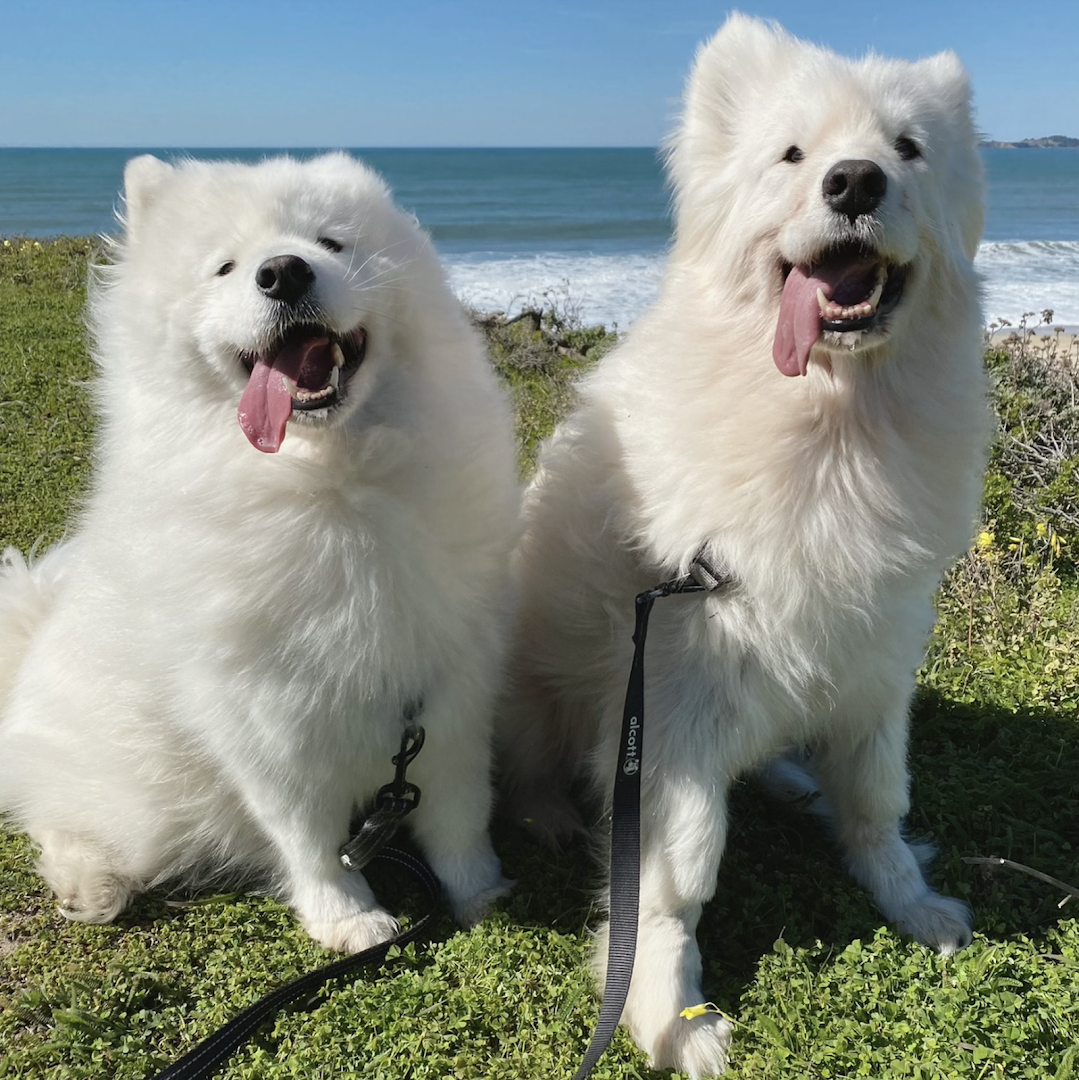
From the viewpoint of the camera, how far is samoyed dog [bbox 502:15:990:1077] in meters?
2.09

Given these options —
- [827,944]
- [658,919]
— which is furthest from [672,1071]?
[827,944]

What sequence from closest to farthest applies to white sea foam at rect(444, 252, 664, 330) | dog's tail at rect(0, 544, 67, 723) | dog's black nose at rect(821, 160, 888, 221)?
dog's black nose at rect(821, 160, 888, 221) → dog's tail at rect(0, 544, 67, 723) → white sea foam at rect(444, 252, 664, 330)

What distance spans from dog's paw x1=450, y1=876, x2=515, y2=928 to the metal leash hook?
359mm

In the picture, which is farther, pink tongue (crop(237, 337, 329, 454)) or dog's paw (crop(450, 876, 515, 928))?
dog's paw (crop(450, 876, 515, 928))

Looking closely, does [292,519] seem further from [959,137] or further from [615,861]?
[959,137]

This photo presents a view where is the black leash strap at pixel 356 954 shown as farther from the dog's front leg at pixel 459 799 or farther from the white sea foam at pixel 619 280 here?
the white sea foam at pixel 619 280

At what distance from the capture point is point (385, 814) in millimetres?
2467

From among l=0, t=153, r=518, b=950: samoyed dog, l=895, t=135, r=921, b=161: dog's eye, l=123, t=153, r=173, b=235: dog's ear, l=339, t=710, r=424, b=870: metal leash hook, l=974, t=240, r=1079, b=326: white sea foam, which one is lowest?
l=339, t=710, r=424, b=870: metal leash hook

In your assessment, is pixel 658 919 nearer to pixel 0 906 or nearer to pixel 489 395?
pixel 489 395

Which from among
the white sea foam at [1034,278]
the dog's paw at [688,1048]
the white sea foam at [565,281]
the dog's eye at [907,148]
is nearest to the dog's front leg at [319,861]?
the dog's paw at [688,1048]

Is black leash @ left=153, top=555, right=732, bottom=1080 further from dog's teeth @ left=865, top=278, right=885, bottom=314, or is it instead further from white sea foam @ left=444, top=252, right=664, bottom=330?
white sea foam @ left=444, top=252, right=664, bottom=330

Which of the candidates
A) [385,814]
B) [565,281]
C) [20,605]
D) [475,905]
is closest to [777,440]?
[385,814]

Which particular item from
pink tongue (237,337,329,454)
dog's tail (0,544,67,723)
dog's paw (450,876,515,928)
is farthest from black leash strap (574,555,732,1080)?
dog's tail (0,544,67,723)

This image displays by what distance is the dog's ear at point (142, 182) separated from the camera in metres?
2.27
